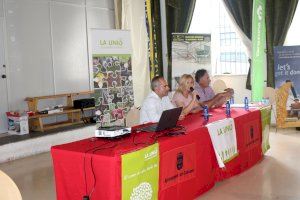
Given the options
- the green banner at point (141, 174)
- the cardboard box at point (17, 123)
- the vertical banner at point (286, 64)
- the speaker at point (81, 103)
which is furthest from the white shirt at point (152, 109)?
the vertical banner at point (286, 64)

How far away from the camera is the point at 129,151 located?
2.44 meters

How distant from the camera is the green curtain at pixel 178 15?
739cm

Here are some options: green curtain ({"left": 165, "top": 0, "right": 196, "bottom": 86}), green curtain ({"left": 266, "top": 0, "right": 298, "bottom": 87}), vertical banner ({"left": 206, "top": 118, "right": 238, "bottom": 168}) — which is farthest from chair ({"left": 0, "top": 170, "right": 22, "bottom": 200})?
green curtain ({"left": 165, "top": 0, "right": 196, "bottom": 86})

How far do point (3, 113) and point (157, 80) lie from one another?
2920mm

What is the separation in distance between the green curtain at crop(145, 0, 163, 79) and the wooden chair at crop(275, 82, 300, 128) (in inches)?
91.3

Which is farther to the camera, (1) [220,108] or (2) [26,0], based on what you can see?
(2) [26,0]

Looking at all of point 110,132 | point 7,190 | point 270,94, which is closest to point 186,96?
point 110,132

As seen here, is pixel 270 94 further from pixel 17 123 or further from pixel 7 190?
pixel 7 190

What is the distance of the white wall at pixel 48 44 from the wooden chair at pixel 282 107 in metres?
3.34

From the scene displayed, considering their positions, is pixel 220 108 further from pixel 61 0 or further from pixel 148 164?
pixel 61 0

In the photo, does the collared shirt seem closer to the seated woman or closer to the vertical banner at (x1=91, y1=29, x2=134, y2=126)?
the seated woman

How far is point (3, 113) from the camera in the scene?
5.58m

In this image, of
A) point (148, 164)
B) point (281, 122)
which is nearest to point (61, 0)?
point (281, 122)

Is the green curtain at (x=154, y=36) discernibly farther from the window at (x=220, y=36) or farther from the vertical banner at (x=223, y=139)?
the vertical banner at (x=223, y=139)
